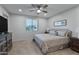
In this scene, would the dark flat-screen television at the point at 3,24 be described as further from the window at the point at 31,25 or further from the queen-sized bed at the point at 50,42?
the queen-sized bed at the point at 50,42

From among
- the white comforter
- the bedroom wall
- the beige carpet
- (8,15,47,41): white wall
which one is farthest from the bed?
the bedroom wall

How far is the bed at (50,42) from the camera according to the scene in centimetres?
270

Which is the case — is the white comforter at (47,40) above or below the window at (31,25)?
below

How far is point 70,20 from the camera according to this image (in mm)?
2783

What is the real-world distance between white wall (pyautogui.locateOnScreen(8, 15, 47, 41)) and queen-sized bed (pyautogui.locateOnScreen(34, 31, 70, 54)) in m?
0.30

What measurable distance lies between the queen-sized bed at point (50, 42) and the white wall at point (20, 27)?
302 mm

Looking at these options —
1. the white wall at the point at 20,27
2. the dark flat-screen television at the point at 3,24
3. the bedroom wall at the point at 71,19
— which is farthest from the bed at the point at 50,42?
the dark flat-screen television at the point at 3,24

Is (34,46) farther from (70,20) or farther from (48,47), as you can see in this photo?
(70,20)

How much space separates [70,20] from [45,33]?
3.57 ft

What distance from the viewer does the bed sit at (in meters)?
2.70

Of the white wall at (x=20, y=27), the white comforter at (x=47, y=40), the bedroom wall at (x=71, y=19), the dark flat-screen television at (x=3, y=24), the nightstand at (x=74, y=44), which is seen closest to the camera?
the dark flat-screen television at (x=3, y=24)
